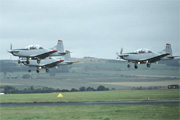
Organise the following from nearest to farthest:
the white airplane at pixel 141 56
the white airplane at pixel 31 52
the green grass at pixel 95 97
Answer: the green grass at pixel 95 97 → the white airplane at pixel 31 52 → the white airplane at pixel 141 56

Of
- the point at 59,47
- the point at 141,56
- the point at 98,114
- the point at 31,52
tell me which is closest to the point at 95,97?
the point at 141,56

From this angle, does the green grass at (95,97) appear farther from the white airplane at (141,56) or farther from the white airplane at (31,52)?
the white airplane at (31,52)

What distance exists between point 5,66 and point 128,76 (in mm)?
49813

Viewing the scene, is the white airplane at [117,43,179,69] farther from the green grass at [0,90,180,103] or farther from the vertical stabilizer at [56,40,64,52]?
the vertical stabilizer at [56,40,64,52]

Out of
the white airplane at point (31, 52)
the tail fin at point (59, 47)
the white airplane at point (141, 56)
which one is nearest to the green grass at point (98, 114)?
the white airplane at point (141, 56)

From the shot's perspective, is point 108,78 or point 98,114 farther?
point 108,78

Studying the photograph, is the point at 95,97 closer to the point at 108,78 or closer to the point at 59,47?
the point at 59,47

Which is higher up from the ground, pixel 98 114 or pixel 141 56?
pixel 141 56

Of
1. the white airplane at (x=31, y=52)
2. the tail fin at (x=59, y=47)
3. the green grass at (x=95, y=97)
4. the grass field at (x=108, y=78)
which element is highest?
the tail fin at (x=59, y=47)

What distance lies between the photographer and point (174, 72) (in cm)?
12681

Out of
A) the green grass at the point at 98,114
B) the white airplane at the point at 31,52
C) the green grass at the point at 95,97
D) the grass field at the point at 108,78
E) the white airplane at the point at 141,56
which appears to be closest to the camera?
the green grass at the point at 98,114

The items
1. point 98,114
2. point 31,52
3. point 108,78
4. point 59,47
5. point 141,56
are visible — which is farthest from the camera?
point 108,78

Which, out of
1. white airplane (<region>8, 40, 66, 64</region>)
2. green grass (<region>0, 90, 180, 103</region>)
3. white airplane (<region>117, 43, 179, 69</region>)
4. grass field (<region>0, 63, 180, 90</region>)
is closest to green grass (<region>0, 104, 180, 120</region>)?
green grass (<region>0, 90, 180, 103</region>)

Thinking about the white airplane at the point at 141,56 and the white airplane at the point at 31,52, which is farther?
the white airplane at the point at 141,56
